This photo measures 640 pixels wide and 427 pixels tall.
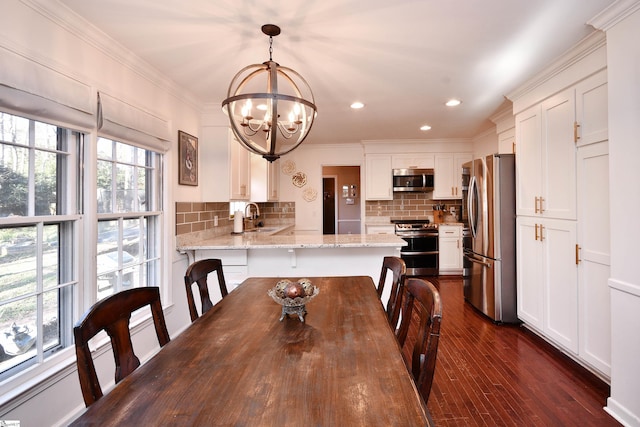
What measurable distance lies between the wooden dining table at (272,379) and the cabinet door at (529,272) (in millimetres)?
2198

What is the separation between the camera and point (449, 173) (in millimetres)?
5668

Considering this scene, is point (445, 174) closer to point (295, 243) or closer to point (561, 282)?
point (561, 282)

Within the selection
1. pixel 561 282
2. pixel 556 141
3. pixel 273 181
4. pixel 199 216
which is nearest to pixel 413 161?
pixel 273 181

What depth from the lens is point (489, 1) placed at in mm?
1761

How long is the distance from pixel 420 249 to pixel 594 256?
3.26 meters

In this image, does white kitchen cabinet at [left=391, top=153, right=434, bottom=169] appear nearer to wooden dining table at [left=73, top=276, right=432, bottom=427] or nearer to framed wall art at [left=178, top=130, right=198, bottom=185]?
framed wall art at [left=178, top=130, right=198, bottom=185]

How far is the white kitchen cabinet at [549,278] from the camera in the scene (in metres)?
2.43

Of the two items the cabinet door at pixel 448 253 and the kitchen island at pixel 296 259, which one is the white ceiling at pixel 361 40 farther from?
the cabinet door at pixel 448 253

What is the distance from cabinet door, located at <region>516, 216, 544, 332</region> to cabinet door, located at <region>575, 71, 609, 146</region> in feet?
2.84

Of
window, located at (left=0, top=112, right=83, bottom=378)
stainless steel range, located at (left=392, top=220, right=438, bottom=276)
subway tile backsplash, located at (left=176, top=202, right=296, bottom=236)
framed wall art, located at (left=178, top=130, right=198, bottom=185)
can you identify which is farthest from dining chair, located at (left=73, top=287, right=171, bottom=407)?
stainless steel range, located at (left=392, top=220, right=438, bottom=276)

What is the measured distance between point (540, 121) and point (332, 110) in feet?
6.86

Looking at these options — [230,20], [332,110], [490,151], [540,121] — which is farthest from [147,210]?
[490,151]

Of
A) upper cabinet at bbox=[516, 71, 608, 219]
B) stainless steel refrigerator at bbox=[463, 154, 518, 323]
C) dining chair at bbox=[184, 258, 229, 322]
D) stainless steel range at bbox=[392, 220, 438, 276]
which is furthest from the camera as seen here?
stainless steel range at bbox=[392, 220, 438, 276]

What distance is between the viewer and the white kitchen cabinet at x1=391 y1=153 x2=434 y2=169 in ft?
18.6
